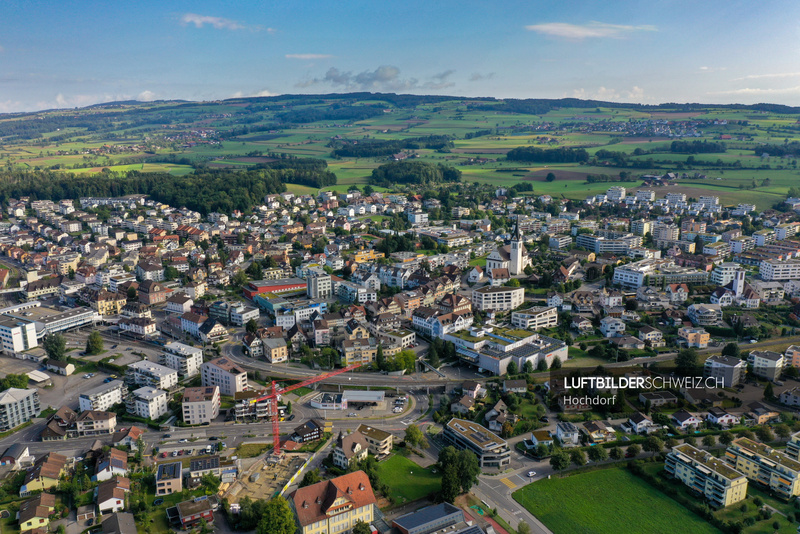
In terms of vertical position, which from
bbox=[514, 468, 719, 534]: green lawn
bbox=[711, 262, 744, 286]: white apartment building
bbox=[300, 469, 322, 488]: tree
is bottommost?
A: bbox=[514, 468, 719, 534]: green lawn

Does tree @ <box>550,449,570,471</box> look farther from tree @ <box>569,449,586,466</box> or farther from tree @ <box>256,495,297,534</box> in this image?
tree @ <box>256,495,297,534</box>

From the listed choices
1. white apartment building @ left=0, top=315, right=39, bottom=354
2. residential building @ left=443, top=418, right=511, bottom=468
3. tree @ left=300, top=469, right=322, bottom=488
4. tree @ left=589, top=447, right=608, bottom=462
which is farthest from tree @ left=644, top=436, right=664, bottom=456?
white apartment building @ left=0, top=315, right=39, bottom=354

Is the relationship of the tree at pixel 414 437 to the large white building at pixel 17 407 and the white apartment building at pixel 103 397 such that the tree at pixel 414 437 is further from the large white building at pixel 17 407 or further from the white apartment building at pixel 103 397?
the large white building at pixel 17 407

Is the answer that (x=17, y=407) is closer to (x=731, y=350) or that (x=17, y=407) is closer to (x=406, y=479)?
(x=406, y=479)

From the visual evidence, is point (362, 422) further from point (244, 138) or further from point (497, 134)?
point (244, 138)

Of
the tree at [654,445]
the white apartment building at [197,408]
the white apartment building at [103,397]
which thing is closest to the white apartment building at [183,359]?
the white apartment building at [103,397]

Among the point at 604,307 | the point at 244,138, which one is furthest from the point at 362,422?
the point at 244,138
